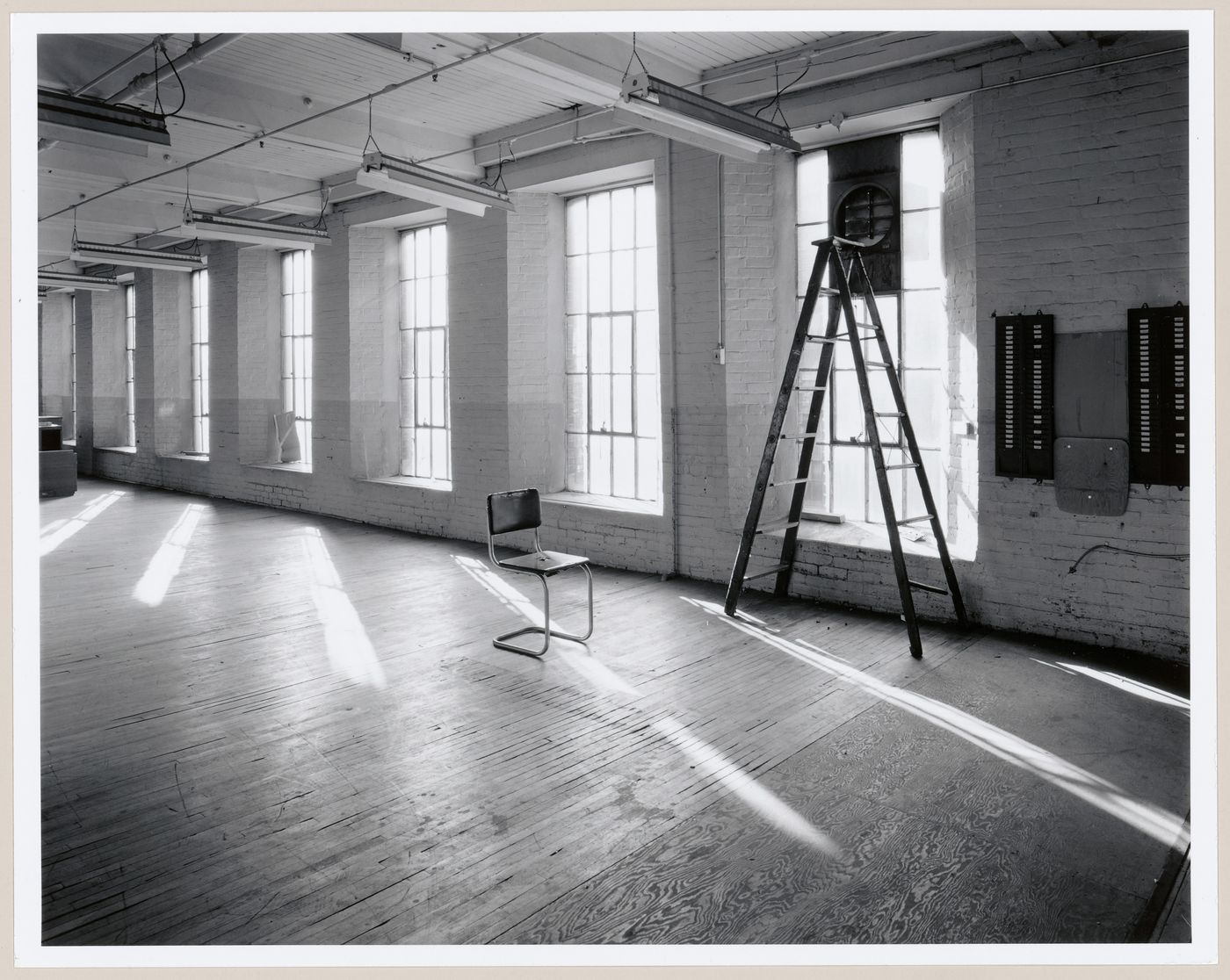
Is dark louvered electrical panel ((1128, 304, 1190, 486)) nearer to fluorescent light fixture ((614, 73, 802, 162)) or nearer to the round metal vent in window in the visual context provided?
the round metal vent in window

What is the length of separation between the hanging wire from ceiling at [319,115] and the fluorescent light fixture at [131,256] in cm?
56

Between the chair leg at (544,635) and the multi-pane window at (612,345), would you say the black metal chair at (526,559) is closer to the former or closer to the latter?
the chair leg at (544,635)

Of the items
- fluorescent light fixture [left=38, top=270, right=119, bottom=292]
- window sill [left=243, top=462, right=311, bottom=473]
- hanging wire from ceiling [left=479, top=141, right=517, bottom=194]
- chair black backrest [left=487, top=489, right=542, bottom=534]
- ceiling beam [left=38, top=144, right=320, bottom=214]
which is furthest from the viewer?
fluorescent light fixture [left=38, top=270, right=119, bottom=292]

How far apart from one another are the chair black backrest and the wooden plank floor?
0.68 metres

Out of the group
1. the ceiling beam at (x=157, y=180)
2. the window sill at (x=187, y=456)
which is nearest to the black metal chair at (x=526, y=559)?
the ceiling beam at (x=157, y=180)

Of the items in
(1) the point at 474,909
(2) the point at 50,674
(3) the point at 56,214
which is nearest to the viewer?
(1) the point at 474,909

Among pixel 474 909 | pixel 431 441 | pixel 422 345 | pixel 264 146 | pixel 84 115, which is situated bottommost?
pixel 474 909

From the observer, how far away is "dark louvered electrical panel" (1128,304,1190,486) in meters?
4.77

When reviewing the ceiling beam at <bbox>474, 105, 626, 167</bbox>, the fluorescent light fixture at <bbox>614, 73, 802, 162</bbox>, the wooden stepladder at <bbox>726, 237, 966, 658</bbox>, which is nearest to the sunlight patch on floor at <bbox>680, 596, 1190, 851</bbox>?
the wooden stepladder at <bbox>726, 237, 966, 658</bbox>

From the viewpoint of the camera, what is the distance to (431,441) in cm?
984

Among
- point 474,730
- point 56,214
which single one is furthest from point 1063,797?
point 56,214

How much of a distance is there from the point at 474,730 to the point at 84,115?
3.88 metres

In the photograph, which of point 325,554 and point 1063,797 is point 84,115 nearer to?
point 325,554

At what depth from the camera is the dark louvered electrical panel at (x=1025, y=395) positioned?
206 inches
